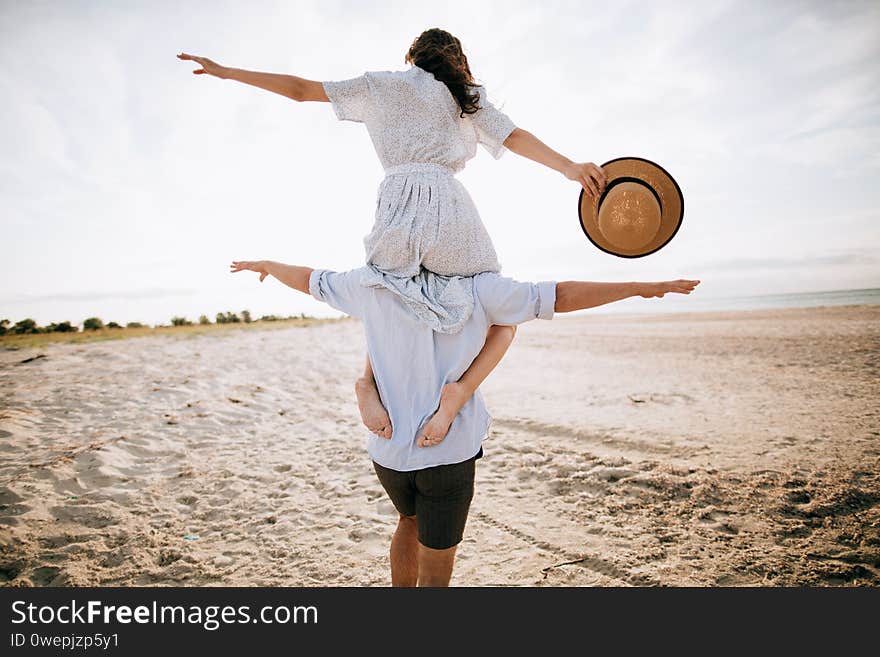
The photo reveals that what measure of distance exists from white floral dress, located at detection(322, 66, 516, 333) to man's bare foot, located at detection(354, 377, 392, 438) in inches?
15.5

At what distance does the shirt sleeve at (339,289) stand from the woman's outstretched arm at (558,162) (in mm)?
858

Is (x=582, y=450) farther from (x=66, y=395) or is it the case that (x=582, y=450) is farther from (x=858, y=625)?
(x=66, y=395)

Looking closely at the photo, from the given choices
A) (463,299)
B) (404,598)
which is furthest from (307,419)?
(463,299)

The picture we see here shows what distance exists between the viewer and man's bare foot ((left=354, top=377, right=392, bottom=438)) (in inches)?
71.3

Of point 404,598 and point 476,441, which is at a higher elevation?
point 476,441

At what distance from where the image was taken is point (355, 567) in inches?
128

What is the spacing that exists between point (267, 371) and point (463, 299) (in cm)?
857

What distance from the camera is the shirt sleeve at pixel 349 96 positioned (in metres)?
1.93

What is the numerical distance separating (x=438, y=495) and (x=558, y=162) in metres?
1.41

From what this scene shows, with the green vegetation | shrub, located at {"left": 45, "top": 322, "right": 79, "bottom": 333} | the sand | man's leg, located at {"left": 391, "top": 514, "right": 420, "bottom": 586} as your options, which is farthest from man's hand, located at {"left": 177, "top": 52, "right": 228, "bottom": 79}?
shrub, located at {"left": 45, "top": 322, "right": 79, "bottom": 333}

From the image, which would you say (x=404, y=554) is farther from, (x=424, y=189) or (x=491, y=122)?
(x=491, y=122)

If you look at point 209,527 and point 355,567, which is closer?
point 355,567

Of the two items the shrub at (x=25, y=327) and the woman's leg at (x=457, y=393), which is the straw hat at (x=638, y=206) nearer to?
the woman's leg at (x=457, y=393)

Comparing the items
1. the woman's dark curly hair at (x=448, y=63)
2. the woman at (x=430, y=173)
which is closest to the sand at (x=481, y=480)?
the woman at (x=430, y=173)
